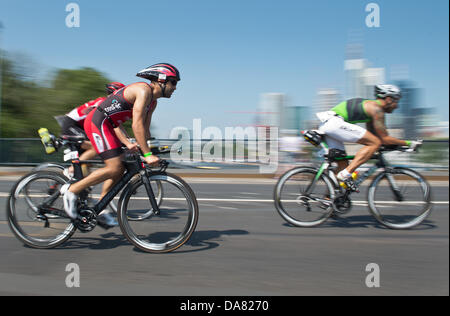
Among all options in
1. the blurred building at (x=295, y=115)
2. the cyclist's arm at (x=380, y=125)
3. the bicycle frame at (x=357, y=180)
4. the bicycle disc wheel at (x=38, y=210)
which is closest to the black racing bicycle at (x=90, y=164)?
the bicycle disc wheel at (x=38, y=210)

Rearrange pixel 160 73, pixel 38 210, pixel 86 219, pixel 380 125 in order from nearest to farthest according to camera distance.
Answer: pixel 160 73 → pixel 86 219 → pixel 38 210 → pixel 380 125

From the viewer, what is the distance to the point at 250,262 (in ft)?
13.2

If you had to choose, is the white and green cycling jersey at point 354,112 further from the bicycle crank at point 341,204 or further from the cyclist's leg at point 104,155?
the cyclist's leg at point 104,155

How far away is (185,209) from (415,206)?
3.04 metres

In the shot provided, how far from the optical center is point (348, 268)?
3.83 m

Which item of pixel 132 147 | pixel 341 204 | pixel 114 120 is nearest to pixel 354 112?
pixel 341 204

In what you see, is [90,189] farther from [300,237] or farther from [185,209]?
[300,237]

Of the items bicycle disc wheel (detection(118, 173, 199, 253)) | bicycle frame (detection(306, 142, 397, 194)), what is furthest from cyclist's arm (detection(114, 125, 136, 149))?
bicycle frame (detection(306, 142, 397, 194))

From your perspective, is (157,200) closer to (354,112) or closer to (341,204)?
(341,204)

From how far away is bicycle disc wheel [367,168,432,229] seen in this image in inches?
211

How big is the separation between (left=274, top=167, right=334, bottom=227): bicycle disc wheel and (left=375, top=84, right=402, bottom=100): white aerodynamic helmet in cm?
124

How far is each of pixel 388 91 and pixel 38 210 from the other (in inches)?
169

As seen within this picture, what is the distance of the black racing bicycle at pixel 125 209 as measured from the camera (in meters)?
4.26

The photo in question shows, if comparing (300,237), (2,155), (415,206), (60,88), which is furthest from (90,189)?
(60,88)
